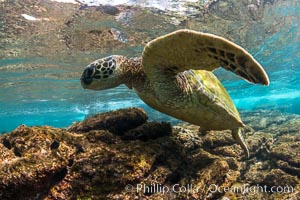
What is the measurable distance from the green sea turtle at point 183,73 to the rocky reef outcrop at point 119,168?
44 cm

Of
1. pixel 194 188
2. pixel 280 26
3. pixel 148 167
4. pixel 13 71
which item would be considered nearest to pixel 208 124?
pixel 194 188

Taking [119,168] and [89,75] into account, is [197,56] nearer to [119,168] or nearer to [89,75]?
[119,168]

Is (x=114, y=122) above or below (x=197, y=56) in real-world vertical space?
below

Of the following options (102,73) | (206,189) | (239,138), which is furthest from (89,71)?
(239,138)

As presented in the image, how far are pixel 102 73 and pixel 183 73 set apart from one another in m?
1.10

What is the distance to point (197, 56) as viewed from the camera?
2.76 meters

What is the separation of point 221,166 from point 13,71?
40.0 feet

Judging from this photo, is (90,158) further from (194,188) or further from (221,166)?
(221,166)

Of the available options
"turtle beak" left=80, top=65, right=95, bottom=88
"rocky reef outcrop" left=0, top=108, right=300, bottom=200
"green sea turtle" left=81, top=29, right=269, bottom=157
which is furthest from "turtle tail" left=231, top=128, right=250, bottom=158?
"turtle beak" left=80, top=65, right=95, bottom=88

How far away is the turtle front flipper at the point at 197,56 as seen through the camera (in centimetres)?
234

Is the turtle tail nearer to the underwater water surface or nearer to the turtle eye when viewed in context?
the turtle eye

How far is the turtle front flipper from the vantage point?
2.34 meters

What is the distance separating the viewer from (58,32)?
9.08 metres

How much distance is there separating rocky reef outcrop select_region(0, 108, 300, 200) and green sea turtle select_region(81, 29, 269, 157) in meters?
0.44
